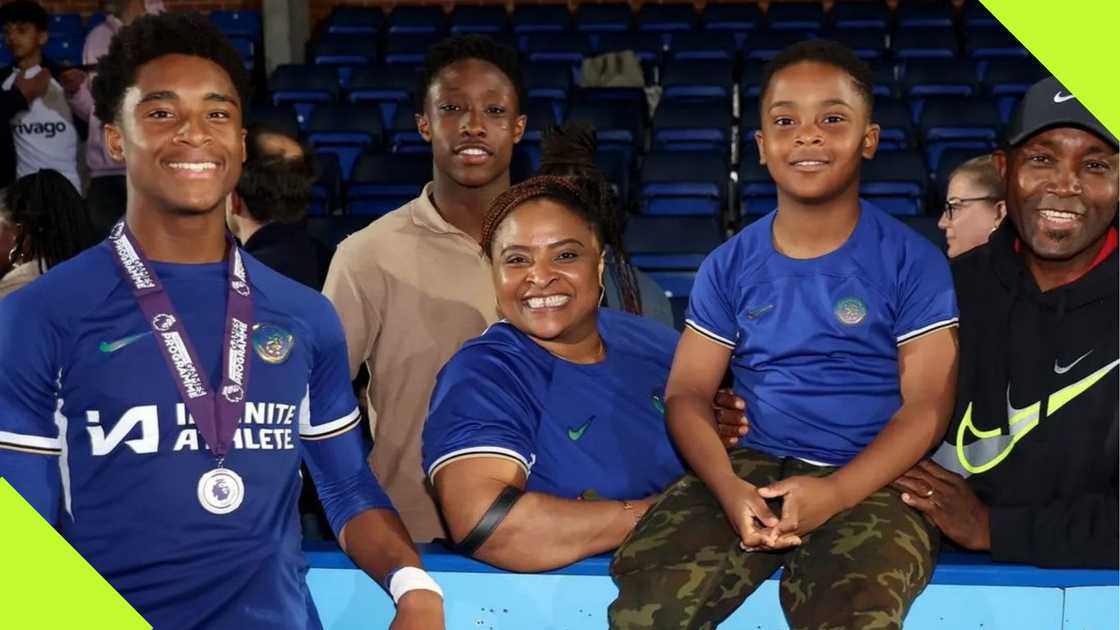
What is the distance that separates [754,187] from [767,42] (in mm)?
2675

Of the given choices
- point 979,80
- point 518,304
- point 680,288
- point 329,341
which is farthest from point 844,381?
point 979,80

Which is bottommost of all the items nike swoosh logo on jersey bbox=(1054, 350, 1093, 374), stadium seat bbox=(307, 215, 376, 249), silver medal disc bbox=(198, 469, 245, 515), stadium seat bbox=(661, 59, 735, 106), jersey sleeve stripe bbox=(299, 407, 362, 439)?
stadium seat bbox=(307, 215, 376, 249)

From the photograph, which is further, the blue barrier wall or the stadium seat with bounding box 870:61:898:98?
the stadium seat with bounding box 870:61:898:98

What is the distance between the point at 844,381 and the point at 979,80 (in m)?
7.30

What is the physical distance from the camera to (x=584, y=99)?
8484 mm

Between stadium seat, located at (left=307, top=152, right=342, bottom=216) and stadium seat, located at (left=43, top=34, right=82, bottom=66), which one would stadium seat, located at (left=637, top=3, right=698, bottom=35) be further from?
stadium seat, located at (left=43, top=34, right=82, bottom=66)

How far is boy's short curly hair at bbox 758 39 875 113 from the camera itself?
2.26 m

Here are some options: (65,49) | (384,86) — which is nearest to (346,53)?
(384,86)

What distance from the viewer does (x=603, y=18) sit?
34.1ft

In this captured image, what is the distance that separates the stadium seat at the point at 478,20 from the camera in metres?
10.2

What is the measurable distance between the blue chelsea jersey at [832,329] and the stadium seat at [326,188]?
214 inches

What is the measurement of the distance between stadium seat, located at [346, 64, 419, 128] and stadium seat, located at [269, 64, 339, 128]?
0.17m

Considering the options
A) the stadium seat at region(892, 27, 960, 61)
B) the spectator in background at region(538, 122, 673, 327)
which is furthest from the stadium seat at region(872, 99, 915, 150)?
the spectator in background at region(538, 122, 673, 327)

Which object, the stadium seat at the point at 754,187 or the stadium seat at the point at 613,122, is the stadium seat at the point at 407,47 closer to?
the stadium seat at the point at 613,122
